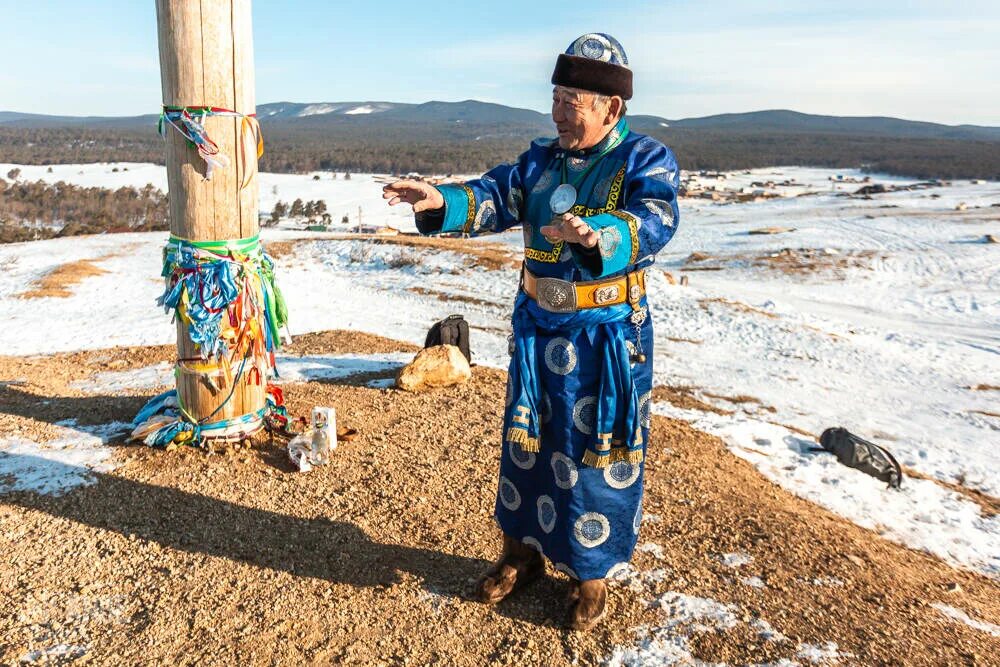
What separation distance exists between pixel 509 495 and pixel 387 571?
69 centimetres

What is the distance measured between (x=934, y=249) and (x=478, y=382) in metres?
20.6

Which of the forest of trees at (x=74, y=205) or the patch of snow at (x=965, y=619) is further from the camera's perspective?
the forest of trees at (x=74, y=205)

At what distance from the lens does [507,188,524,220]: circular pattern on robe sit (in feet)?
9.51

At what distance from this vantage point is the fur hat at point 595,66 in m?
2.56

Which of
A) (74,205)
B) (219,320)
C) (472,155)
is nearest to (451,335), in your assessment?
(219,320)

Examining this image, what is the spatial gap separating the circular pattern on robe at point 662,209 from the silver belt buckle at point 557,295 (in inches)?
15.9

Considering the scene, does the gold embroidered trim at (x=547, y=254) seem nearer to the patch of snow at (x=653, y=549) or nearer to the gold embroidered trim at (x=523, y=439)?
the gold embroidered trim at (x=523, y=439)

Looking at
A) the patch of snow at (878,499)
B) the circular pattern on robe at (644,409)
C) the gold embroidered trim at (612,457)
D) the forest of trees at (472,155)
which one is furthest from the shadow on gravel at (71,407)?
the forest of trees at (472,155)

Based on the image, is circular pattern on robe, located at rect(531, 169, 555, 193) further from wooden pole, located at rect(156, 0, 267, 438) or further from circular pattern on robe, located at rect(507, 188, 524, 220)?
wooden pole, located at rect(156, 0, 267, 438)

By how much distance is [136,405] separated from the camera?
16.8 ft

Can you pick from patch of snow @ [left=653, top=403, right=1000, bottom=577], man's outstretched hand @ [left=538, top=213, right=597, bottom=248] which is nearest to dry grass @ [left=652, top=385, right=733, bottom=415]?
patch of snow @ [left=653, top=403, right=1000, bottom=577]

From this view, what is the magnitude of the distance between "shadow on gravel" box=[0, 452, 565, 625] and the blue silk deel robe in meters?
0.45

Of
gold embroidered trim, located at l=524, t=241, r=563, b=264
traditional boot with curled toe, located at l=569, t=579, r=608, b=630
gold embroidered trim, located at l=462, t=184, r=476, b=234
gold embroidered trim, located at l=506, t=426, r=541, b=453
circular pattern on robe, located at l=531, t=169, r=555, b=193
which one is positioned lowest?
traditional boot with curled toe, located at l=569, t=579, r=608, b=630

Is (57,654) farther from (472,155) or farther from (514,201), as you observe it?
(472,155)
